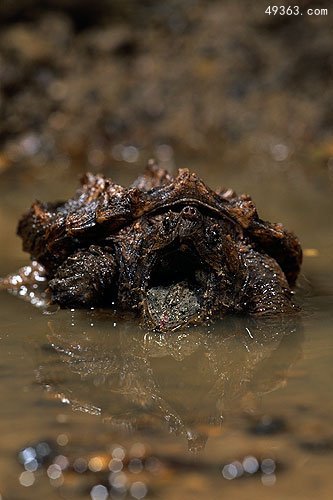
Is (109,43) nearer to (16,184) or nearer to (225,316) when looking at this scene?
(16,184)

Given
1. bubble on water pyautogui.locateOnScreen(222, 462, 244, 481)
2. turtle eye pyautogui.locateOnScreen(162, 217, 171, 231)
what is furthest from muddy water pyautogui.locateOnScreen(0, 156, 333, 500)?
turtle eye pyautogui.locateOnScreen(162, 217, 171, 231)

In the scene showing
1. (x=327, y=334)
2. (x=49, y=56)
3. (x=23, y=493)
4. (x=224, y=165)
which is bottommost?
(x=23, y=493)

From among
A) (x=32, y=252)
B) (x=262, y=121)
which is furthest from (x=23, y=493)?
(x=262, y=121)

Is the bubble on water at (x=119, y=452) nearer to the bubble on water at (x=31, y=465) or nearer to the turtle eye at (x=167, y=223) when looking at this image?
the bubble on water at (x=31, y=465)

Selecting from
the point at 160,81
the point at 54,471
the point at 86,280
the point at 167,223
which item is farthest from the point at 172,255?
the point at 160,81

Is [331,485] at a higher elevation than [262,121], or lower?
lower

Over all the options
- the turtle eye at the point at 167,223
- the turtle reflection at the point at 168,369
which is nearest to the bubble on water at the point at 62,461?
the turtle reflection at the point at 168,369
